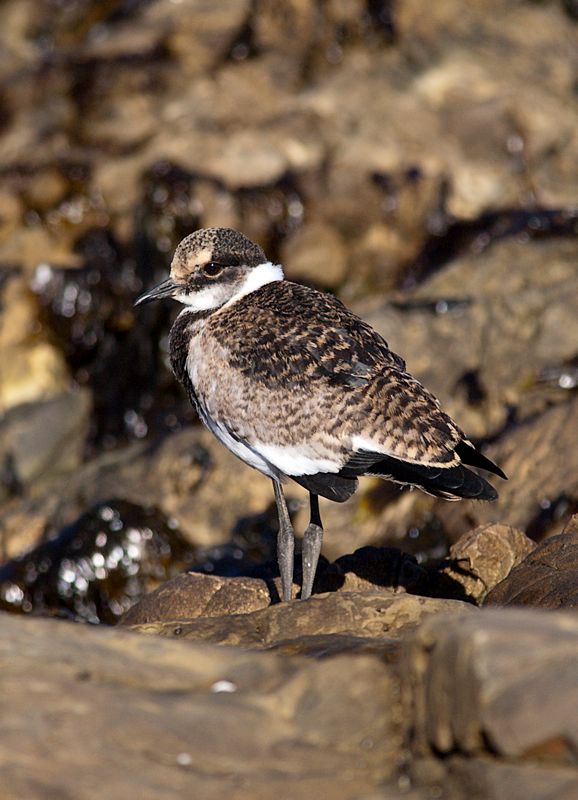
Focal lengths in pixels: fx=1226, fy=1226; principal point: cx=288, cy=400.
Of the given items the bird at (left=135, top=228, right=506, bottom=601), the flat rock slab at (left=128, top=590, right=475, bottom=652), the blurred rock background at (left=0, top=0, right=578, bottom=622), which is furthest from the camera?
the blurred rock background at (left=0, top=0, right=578, bottom=622)

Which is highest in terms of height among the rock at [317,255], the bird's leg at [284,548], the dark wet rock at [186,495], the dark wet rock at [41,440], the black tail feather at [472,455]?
the black tail feather at [472,455]

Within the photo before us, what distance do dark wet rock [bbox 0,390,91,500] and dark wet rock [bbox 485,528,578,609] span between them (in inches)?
389

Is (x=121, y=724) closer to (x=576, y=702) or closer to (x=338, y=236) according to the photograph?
(x=576, y=702)

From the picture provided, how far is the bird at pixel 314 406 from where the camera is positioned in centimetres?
737

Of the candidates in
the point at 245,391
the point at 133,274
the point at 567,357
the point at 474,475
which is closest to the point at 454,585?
the point at 474,475

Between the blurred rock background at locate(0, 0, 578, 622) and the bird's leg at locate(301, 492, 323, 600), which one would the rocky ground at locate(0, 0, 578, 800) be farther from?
the bird's leg at locate(301, 492, 323, 600)

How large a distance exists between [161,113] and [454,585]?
1302 cm

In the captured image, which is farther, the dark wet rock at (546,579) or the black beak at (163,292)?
the black beak at (163,292)

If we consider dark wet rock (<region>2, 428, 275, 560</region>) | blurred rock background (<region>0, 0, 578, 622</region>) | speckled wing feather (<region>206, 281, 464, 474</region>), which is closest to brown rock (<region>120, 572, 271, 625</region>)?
speckled wing feather (<region>206, 281, 464, 474</region>)

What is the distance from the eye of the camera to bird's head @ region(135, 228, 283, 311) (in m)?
8.58

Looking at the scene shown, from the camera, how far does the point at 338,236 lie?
18719 mm

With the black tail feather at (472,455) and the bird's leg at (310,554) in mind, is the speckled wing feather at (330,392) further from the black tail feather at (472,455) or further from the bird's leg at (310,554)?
the bird's leg at (310,554)

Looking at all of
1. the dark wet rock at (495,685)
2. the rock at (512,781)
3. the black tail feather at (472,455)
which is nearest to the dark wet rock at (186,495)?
the black tail feather at (472,455)

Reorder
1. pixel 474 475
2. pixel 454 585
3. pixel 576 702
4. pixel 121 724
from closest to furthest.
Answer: pixel 576 702 → pixel 121 724 → pixel 474 475 → pixel 454 585
